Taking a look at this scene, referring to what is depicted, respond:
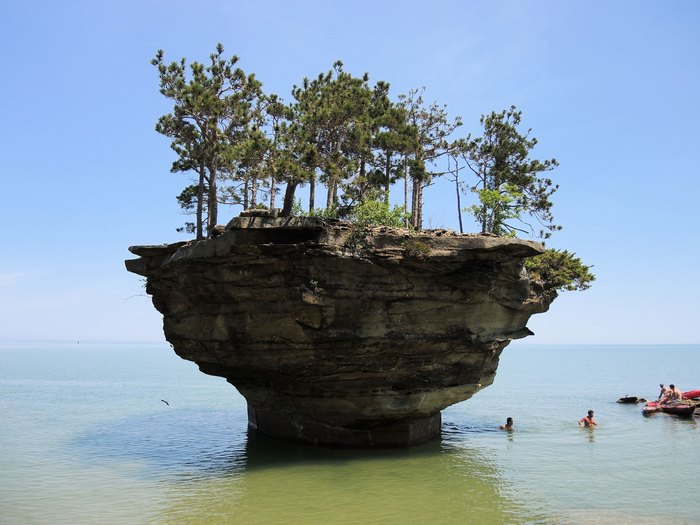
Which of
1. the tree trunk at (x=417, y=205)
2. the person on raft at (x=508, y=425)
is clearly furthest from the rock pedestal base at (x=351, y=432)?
the tree trunk at (x=417, y=205)

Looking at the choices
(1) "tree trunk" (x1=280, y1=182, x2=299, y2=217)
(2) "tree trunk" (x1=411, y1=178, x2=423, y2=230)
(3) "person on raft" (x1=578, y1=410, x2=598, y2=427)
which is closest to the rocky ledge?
(1) "tree trunk" (x1=280, y1=182, x2=299, y2=217)

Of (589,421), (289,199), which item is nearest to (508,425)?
(589,421)

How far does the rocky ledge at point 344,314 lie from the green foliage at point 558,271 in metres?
1.67

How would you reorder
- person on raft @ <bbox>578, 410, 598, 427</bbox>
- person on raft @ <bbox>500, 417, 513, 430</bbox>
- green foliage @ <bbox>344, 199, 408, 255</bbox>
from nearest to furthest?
green foliage @ <bbox>344, 199, 408, 255</bbox> → person on raft @ <bbox>500, 417, 513, 430</bbox> → person on raft @ <bbox>578, 410, 598, 427</bbox>

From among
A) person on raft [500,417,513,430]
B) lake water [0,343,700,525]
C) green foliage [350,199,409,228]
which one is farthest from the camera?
person on raft [500,417,513,430]

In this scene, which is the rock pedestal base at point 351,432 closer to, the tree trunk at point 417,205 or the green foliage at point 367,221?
the green foliage at point 367,221

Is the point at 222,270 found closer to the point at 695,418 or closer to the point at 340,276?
the point at 340,276

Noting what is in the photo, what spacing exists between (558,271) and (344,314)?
10061mm

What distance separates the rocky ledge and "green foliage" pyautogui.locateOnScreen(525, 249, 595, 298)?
1.67 meters

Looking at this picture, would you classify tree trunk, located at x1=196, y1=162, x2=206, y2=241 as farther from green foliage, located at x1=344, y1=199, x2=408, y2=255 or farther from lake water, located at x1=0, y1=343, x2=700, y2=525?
lake water, located at x1=0, y1=343, x2=700, y2=525

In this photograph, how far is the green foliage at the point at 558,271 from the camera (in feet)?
70.7

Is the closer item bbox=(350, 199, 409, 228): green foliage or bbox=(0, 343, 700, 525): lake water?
bbox=(0, 343, 700, 525): lake water

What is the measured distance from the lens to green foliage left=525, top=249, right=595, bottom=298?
21.6 m

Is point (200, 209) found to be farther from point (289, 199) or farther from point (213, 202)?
point (289, 199)
